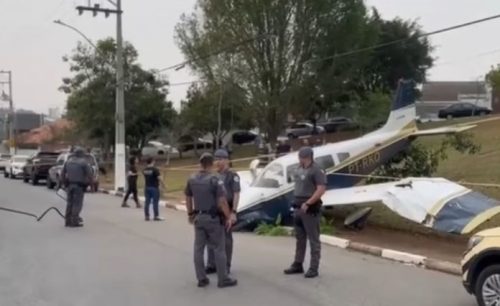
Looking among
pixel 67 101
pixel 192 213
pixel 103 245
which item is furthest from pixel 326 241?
pixel 67 101

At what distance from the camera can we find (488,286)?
762cm

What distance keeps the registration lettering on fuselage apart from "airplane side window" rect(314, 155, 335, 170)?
0.59 m

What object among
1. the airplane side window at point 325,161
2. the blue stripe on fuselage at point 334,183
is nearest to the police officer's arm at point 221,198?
the blue stripe on fuselage at point 334,183

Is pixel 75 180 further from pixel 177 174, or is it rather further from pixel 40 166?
pixel 40 166

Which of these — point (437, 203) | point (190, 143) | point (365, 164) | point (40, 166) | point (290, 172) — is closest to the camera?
point (437, 203)

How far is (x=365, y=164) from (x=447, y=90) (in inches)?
4835

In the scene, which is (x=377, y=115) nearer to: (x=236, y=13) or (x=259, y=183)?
(x=236, y=13)

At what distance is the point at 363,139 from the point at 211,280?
33.5 feet

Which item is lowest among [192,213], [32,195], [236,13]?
[32,195]

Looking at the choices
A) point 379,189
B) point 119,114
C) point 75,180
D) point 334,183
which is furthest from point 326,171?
point 119,114

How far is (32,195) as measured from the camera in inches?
1177

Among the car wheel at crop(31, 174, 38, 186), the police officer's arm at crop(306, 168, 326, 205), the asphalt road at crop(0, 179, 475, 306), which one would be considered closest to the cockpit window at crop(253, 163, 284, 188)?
the asphalt road at crop(0, 179, 475, 306)

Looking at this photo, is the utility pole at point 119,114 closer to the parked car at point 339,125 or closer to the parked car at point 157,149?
the parked car at point 157,149

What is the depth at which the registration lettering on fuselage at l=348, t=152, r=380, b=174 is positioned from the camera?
18.4 m
